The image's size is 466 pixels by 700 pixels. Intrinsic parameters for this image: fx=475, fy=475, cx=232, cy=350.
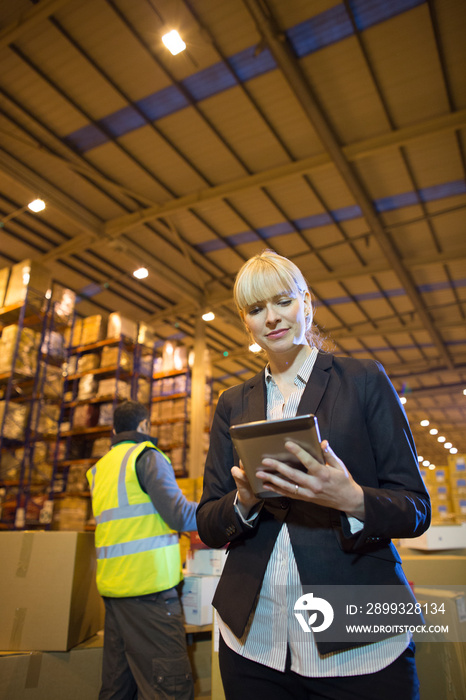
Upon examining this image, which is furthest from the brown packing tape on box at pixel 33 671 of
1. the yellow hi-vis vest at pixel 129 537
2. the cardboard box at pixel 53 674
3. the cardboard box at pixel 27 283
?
the cardboard box at pixel 27 283

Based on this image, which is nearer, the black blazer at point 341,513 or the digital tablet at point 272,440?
the digital tablet at point 272,440

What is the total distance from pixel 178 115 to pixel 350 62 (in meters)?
→ 2.68

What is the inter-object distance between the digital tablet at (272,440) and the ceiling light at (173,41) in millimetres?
6104

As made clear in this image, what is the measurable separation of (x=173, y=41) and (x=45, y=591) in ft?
19.6

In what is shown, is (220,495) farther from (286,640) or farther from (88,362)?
(88,362)

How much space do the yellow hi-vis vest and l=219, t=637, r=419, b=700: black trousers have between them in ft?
5.42

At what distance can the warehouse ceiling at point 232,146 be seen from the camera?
6.25 meters

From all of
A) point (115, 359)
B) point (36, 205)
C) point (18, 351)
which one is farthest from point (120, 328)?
point (36, 205)

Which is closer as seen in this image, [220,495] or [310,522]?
[310,522]

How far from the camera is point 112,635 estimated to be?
9.07 ft

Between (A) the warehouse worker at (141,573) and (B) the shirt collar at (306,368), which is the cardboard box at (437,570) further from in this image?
(B) the shirt collar at (306,368)

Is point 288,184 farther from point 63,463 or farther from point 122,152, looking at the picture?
point 63,463

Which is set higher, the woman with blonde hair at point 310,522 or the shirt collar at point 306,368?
the shirt collar at point 306,368

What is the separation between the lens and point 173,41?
5762 millimetres
